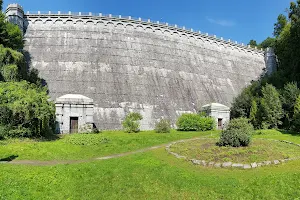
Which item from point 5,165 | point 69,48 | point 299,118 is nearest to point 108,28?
point 69,48

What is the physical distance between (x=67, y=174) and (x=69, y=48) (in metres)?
33.1

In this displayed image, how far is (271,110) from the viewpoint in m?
34.1

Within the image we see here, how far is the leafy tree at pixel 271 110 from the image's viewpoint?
34.0 m

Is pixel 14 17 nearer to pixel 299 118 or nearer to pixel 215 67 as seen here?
pixel 215 67

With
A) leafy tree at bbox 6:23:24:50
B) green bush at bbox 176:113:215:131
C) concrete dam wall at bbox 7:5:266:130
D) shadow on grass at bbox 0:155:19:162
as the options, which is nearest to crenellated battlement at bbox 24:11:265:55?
concrete dam wall at bbox 7:5:266:130

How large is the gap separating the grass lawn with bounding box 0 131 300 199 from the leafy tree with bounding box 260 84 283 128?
20.6 meters

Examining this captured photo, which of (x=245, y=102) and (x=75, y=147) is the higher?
(x=245, y=102)

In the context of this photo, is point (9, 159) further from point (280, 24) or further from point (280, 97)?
point (280, 24)

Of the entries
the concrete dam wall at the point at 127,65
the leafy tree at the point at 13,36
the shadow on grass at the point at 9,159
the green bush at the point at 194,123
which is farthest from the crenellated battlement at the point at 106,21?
the shadow on grass at the point at 9,159

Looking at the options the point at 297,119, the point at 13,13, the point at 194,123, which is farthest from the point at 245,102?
the point at 13,13

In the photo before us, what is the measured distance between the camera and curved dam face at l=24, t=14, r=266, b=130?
39844mm

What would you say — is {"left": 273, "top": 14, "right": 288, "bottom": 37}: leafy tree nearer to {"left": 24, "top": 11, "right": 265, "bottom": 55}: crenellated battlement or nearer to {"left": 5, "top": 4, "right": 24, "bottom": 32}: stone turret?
{"left": 24, "top": 11, "right": 265, "bottom": 55}: crenellated battlement

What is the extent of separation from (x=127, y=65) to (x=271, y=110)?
2211 centimetres

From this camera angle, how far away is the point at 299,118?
94.1ft
